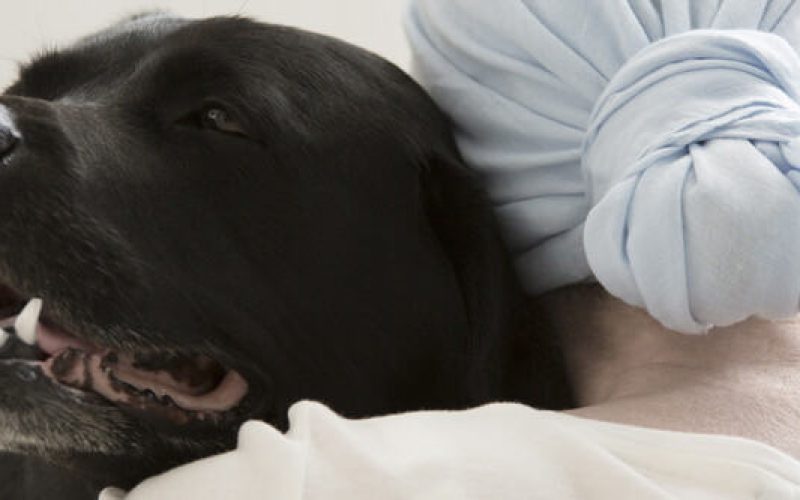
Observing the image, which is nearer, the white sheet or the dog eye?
the white sheet

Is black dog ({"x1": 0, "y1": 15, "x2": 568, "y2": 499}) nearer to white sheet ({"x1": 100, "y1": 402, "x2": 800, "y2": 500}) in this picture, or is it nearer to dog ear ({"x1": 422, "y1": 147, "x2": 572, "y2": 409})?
dog ear ({"x1": 422, "y1": 147, "x2": 572, "y2": 409})

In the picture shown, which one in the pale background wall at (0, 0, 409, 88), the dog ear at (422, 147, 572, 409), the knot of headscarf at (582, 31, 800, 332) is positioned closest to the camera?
the knot of headscarf at (582, 31, 800, 332)

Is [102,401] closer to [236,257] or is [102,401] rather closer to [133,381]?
[133,381]

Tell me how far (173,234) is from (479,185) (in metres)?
0.28

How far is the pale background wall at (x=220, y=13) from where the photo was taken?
218 cm

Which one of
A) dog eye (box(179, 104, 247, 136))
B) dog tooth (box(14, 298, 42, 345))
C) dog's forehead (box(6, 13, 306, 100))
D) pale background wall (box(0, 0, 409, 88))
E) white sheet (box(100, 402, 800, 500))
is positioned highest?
dog's forehead (box(6, 13, 306, 100))

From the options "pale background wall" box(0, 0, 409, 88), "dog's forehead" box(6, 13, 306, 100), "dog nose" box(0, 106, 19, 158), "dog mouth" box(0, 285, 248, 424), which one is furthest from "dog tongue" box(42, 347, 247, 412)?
"pale background wall" box(0, 0, 409, 88)

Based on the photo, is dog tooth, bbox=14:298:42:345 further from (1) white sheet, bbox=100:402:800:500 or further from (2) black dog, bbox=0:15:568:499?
(1) white sheet, bbox=100:402:800:500

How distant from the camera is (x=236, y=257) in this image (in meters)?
1.02

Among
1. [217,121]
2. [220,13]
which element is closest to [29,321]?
[217,121]

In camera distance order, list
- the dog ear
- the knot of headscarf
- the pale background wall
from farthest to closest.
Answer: the pale background wall < the dog ear < the knot of headscarf

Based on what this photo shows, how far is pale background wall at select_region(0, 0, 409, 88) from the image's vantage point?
2178mm

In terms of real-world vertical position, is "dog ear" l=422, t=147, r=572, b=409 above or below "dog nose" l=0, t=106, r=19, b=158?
below

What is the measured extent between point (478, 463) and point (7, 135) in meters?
0.51
